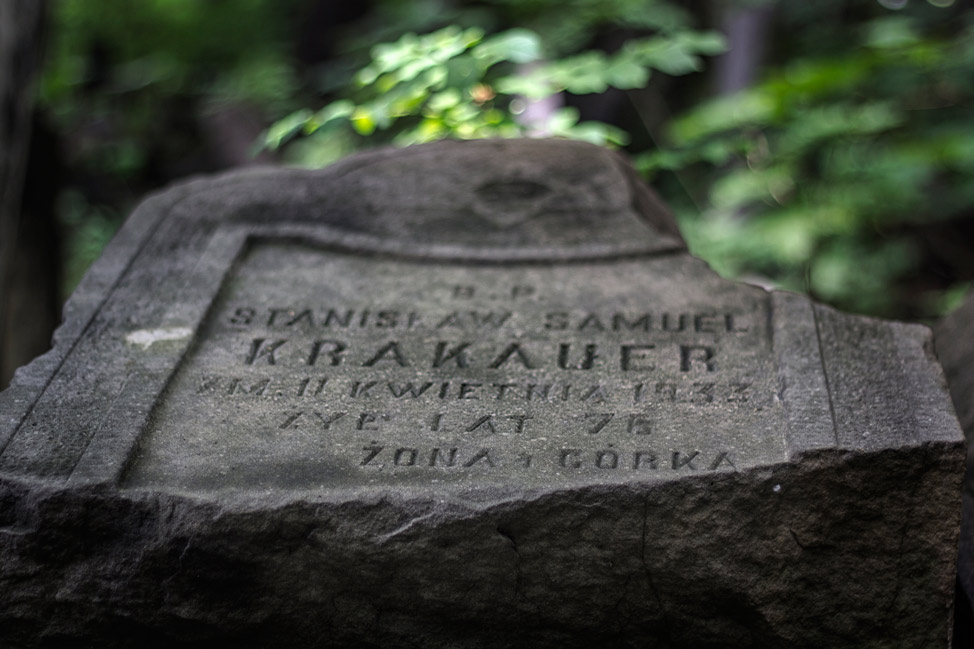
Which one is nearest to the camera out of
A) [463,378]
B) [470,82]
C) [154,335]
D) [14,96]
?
[463,378]

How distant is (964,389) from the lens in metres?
2.76

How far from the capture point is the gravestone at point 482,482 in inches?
76.3

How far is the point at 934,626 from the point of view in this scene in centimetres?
198

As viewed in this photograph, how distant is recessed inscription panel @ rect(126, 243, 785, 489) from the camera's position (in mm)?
2043

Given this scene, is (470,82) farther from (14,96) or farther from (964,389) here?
(14,96)

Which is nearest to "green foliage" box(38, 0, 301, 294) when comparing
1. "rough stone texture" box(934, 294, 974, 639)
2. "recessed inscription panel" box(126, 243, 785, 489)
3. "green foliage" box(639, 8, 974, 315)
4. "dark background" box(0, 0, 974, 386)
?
"dark background" box(0, 0, 974, 386)

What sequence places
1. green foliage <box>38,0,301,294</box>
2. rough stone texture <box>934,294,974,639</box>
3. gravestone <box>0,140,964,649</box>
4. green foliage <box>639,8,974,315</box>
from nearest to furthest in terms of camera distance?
gravestone <box>0,140,964,649</box> < rough stone texture <box>934,294,974,639</box> < green foliage <box>639,8,974,315</box> < green foliage <box>38,0,301,294</box>

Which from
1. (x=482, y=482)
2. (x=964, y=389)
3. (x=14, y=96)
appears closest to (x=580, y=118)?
(x=14, y=96)

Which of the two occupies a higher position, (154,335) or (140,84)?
(154,335)

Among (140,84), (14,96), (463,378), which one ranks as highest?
(14,96)

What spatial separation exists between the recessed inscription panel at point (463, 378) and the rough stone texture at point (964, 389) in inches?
23.9

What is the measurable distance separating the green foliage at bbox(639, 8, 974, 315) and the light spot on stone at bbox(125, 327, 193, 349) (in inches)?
81.0

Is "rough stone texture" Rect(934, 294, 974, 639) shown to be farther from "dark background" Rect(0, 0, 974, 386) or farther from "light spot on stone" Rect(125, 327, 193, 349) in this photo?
"light spot on stone" Rect(125, 327, 193, 349)

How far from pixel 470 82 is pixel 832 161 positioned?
9.32ft
